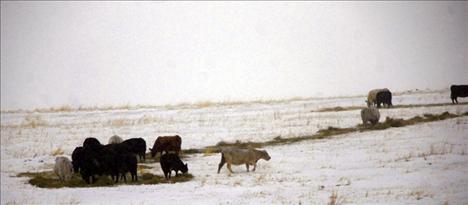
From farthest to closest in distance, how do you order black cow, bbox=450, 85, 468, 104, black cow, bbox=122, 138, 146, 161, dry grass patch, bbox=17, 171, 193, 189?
1. black cow, bbox=450, 85, 468, 104
2. black cow, bbox=122, 138, 146, 161
3. dry grass patch, bbox=17, 171, 193, 189

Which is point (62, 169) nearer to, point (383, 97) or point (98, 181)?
point (98, 181)

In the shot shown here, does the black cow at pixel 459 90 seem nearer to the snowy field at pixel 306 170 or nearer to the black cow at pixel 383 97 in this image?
the snowy field at pixel 306 170

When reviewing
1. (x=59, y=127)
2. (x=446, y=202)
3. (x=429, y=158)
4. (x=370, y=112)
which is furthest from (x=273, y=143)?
(x=59, y=127)

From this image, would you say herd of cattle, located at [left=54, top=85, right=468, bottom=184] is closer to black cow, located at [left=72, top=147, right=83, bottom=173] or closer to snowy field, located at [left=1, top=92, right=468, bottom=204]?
black cow, located at [left=72, top=147, right=83, bottom=173]

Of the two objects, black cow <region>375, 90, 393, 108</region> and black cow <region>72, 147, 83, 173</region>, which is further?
black cow <region>375, 90, 393, 108</region>

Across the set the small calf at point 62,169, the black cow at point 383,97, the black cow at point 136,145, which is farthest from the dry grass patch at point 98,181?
the black cow at point 383,97

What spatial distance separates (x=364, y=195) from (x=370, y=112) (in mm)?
15720

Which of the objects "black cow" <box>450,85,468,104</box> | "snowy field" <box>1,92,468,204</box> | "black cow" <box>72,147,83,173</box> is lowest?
"snowy field" <box>1,92,468,204</box>

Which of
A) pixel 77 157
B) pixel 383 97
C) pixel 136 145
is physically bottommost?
pixel 77 157

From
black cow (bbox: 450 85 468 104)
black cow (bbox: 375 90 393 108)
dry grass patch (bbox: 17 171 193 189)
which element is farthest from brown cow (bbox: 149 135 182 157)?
black cow (bbox: 375 90 393 108)

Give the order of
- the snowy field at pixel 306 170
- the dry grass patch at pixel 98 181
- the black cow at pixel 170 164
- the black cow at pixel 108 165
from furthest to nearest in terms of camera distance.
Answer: the black cow at pixel 170 164, the black cow at pixel 108 165, the dry grass patch at pixel 98 181, the snowy field at pixel 306 170

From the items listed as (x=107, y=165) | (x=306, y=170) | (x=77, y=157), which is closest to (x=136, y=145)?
(x=77, y=157)

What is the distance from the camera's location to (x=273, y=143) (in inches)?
1040

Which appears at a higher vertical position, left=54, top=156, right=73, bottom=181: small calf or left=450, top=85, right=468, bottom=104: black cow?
left=450, top=85, right=468, bottom=104: black cow
